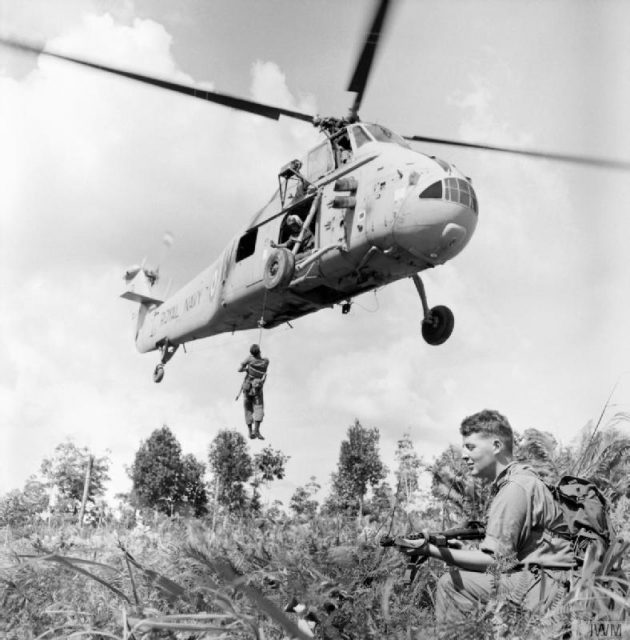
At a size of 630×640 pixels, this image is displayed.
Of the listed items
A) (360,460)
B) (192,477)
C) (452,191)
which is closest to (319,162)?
(452,191)

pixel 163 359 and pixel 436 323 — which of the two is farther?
pixel 163 359

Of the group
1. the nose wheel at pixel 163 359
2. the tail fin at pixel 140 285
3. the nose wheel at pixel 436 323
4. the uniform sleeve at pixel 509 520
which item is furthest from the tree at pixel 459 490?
the tail fin at pixel 140 285

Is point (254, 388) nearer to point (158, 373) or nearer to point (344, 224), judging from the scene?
point (344, 224)

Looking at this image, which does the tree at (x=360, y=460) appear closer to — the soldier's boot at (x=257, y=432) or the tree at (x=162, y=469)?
the soldier's boot at (x=257, y=432)

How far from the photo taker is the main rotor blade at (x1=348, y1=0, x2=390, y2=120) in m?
6.79

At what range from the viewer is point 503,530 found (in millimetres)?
3252

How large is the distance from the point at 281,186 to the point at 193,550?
1011 centimetres

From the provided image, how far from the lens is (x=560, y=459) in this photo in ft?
22.0

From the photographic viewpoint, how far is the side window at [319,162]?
10883 millimetres

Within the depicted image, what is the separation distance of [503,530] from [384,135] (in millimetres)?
8794

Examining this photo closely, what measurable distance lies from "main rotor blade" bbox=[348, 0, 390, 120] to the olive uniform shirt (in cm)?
499

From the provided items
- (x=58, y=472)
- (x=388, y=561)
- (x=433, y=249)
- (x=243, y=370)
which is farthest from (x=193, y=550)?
(x=58, y=472)

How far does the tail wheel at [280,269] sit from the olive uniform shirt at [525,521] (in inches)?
273

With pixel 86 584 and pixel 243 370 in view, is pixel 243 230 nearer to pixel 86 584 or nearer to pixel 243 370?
pixel 243 370
